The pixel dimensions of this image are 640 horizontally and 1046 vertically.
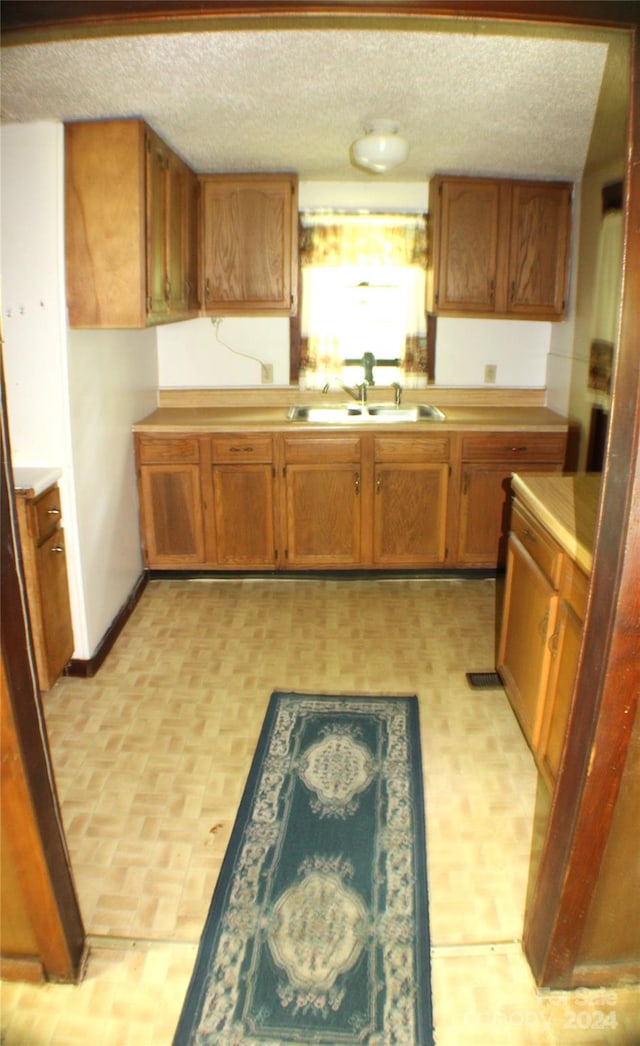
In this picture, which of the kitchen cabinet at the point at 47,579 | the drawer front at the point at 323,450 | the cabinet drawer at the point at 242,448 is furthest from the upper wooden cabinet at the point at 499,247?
the kitchen cabinet at the point at 47,579

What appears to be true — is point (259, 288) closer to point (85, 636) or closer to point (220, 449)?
point (220, 449)

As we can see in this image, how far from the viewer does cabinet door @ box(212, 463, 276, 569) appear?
371 cm

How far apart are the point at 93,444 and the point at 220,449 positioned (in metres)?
0.79

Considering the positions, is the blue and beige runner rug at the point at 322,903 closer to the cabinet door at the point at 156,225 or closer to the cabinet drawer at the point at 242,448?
the cabinet drawer at the point at 242,448

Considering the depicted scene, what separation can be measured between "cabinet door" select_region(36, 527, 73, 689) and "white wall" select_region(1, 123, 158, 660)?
69 millimetres

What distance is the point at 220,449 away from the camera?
145 inches

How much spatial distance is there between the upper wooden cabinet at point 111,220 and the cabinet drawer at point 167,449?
0.83 m

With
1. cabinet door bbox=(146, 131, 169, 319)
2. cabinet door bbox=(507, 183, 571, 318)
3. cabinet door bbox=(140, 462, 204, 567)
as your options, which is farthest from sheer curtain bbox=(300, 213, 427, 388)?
cabinet door bbox=(146, 131, 169, 319)

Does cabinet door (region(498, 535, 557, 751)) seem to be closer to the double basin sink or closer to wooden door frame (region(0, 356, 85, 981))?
wooden door frame (region(0, 356, 85, 981))

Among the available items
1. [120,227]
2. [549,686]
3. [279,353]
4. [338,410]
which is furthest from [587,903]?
[279,353]

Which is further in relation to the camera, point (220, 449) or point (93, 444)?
point (220, 449)

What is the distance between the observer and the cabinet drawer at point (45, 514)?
2.55m

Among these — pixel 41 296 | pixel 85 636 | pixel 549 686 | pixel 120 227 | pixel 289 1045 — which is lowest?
pixel 289 1045

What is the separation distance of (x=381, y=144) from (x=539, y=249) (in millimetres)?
1360
